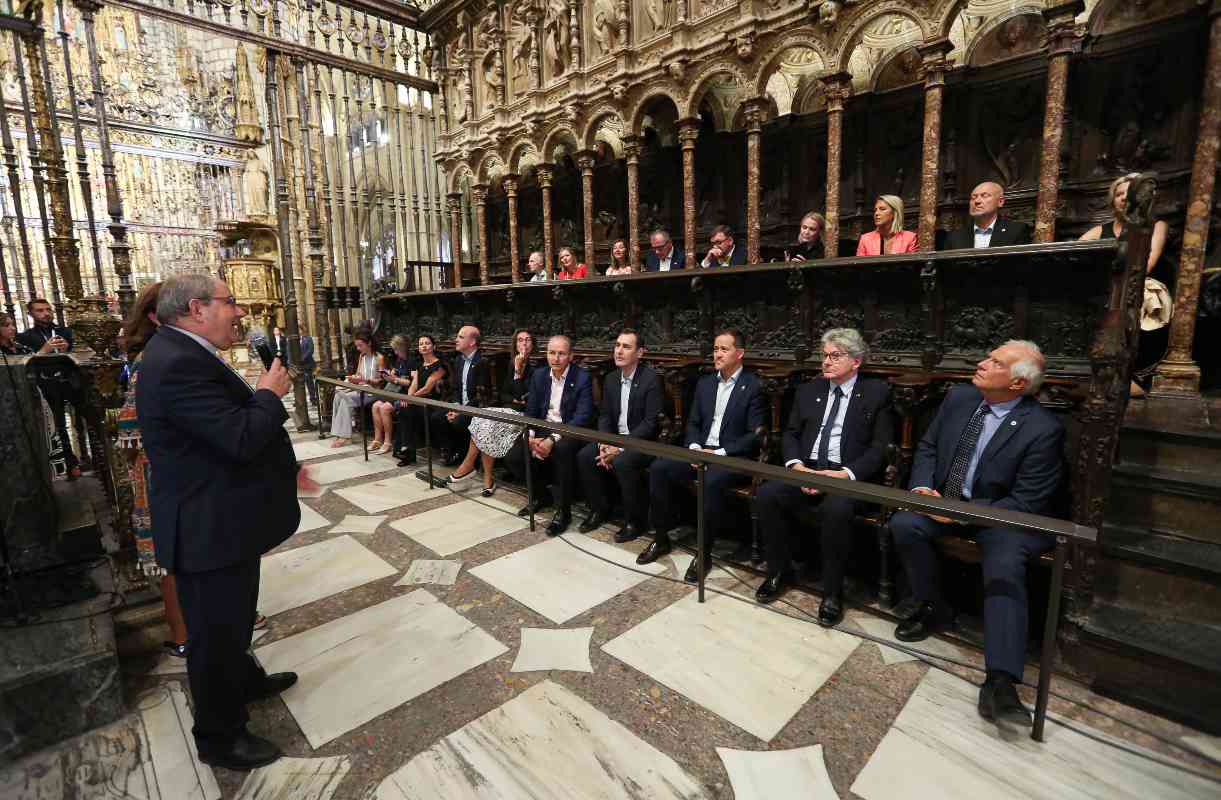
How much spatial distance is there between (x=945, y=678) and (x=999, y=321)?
6.01ft

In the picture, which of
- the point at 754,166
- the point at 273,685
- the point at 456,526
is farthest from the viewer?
the point at 754,166

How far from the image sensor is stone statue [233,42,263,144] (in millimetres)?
15172

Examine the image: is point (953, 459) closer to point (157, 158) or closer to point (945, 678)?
point (945, 678)

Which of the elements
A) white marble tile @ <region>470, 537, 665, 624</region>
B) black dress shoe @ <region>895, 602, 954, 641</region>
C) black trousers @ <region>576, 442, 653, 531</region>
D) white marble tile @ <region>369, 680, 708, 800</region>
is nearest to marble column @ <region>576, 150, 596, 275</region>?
black trousers @ <region>576, 442, 653, 531</region>

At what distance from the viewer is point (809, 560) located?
112 inches

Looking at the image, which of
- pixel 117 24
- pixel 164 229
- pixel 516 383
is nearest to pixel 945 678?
pixel 516 383

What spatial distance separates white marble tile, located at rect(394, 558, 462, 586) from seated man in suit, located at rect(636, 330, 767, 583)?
3.14ft

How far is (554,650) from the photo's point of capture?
2.15m

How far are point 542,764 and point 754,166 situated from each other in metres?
5.20

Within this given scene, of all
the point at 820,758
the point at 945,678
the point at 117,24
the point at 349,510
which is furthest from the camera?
the point at 117,24

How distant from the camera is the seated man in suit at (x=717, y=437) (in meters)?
2.88

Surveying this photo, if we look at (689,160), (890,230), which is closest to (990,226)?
(890,230)

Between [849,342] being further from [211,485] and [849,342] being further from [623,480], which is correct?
[211,485]

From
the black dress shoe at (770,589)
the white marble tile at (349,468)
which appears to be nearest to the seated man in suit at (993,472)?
the black dress shoe at (770,589)
